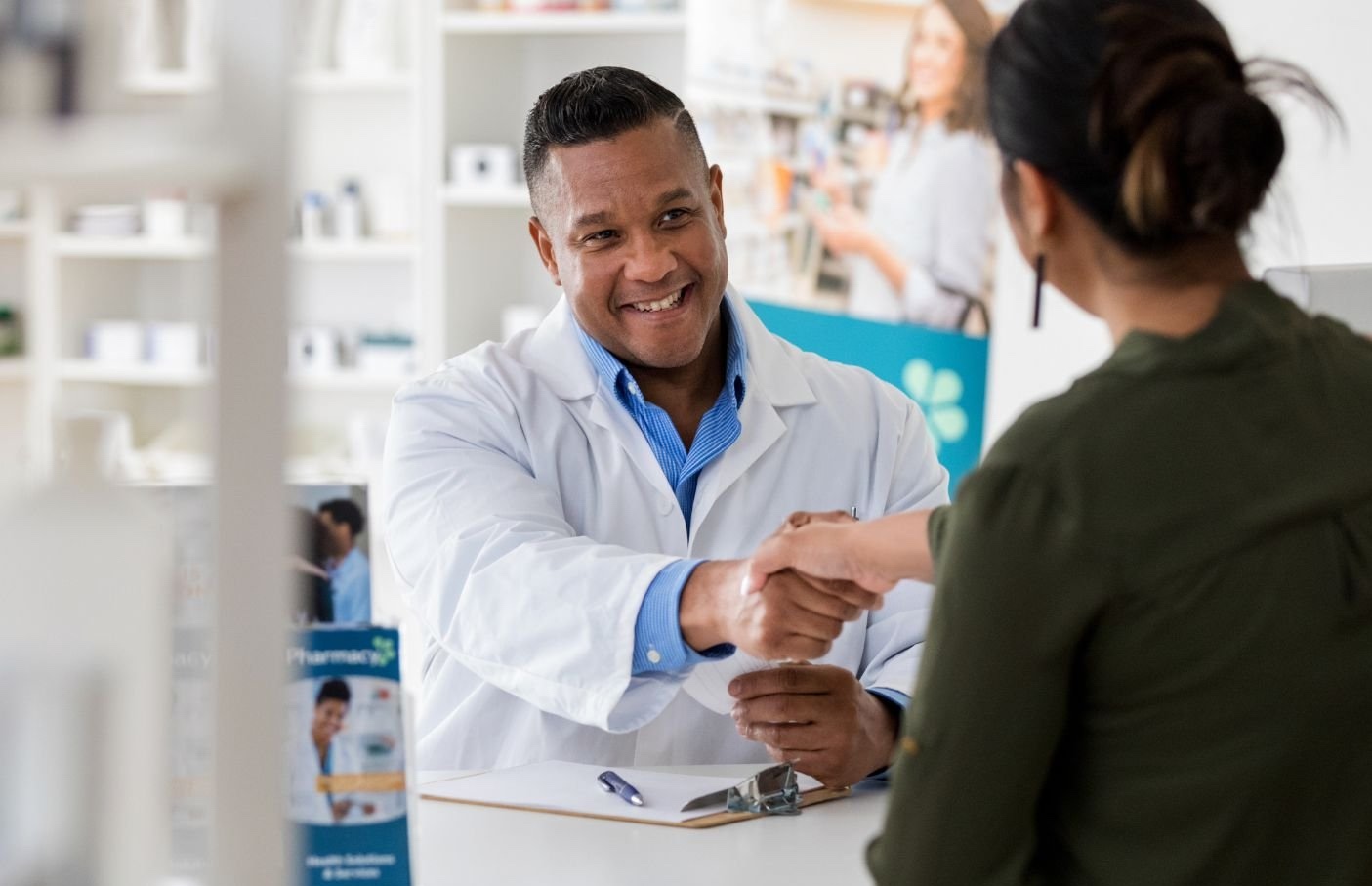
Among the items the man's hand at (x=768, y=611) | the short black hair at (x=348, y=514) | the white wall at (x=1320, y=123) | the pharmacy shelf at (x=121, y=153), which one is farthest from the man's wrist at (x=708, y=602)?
the white wall at (x=1320, y=123)

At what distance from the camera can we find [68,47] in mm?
584

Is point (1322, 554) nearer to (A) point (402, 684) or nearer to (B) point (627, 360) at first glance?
(A) point (402, 684)

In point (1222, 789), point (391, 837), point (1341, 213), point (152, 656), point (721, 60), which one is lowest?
point (391, 837)

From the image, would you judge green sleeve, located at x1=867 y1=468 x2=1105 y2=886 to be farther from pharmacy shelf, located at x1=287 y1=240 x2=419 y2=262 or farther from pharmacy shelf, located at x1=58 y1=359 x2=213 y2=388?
pharmacy shelf, located at x1=58 y1=359 x2=213 y2=388

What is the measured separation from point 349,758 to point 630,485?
87cm

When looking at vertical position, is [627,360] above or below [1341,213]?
below

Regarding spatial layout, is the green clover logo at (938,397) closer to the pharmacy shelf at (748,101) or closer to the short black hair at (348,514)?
the pharmacy shelf at (748,101)

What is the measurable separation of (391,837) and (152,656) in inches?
22.9

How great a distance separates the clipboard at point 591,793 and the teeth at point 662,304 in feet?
2.06

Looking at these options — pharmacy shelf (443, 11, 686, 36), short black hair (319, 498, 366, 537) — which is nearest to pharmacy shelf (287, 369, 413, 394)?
pharmacy shelf (443, 11, 686, 36)

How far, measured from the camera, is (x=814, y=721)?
1.61 m

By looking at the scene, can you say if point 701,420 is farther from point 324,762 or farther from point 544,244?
point 324,762

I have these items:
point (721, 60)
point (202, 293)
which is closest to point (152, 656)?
point (202, 293)

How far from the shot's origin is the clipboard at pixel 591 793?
1498 millimetres
